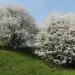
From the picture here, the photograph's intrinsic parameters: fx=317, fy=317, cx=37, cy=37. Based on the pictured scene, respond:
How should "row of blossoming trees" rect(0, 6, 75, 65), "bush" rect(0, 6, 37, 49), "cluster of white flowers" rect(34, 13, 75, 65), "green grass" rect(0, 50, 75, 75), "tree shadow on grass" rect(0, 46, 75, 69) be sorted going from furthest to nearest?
1. "bush" rect(0, 6, 37, 49)
2. "row of blossoming trees" rect(0, 6, 75, 65)
3. "cluster of white flowers" rect(34, 13, 75, 65)
4. "tree shadow on grass" rect(0, 46, 75, 69)
5. "green grass" rect(0, 50, 75, 75)

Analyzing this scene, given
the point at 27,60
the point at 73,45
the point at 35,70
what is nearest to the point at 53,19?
the point at 73,45

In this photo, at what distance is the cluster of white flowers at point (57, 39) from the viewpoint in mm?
48156

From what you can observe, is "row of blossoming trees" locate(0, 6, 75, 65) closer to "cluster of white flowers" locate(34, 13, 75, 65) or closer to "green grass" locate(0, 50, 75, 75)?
"cluster of white flowers" locate(34, 13, 75, 65)

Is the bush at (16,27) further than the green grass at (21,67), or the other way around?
the bush at (16,27)

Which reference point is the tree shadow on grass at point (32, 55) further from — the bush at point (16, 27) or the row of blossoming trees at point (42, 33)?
the bush at point (16, 27)

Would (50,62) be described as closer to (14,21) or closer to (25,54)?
(25,54)

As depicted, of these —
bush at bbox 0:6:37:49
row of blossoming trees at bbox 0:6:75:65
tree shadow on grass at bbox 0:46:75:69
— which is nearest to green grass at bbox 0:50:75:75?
tree shadow on grass at bbox 0:46:75:69

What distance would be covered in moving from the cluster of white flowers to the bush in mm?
3140

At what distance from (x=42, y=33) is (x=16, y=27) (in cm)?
552

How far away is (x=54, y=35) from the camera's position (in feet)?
163

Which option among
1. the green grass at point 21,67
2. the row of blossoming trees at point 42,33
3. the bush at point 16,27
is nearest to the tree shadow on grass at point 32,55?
the row of blossoming trees at point 42,33

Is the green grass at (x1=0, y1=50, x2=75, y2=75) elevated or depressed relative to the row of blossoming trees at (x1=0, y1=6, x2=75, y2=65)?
depressed

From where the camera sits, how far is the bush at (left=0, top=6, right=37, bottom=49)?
54.3 metres

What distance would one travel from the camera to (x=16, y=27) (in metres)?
54.8
